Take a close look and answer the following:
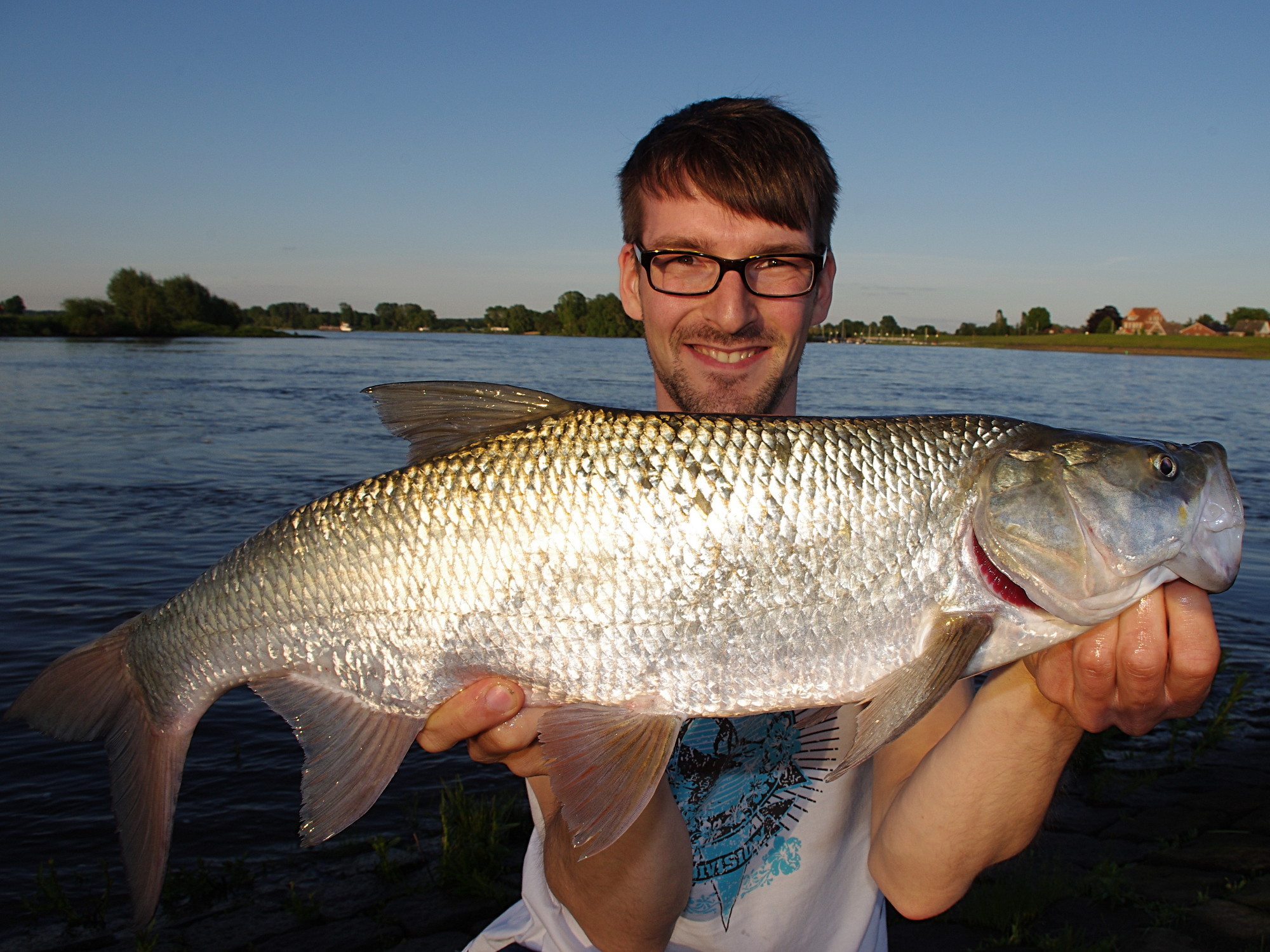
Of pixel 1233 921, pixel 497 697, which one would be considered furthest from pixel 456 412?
pixel 1233 921

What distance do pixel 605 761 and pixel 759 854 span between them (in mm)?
941

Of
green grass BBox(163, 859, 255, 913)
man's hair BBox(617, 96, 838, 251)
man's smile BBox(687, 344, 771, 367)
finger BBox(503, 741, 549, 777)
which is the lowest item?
green grass BBox(163, 859, 255, 913)

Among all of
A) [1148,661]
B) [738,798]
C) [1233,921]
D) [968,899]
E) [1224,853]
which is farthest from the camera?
[1224,853]

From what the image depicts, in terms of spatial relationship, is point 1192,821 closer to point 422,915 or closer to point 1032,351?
point 422,915

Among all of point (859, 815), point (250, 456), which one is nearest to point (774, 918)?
point (859, 815)

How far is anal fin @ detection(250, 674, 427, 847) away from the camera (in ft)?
6.57

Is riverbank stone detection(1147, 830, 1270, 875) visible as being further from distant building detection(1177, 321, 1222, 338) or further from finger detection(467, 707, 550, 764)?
distant building detection(1177, 321, 1222, 338)

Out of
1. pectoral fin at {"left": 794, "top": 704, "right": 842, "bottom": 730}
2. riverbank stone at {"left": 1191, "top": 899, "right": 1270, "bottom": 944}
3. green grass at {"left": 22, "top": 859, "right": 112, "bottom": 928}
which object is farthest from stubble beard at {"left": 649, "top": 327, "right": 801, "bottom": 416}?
green grass at {"left": 22, "top": 859, "right": 112, "bottom": 928}

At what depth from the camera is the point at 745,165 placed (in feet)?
9.80

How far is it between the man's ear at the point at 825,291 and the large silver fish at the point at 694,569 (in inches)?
60.2

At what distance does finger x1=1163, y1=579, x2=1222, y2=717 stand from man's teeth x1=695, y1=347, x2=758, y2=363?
5.72 feet

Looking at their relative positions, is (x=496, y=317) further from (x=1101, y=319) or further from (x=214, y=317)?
(x=1101, y=319)

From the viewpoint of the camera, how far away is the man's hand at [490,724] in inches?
75.0

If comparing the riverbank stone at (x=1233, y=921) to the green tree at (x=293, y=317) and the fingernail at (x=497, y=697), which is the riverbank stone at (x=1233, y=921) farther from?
the green tree at (x=293, y=317)
